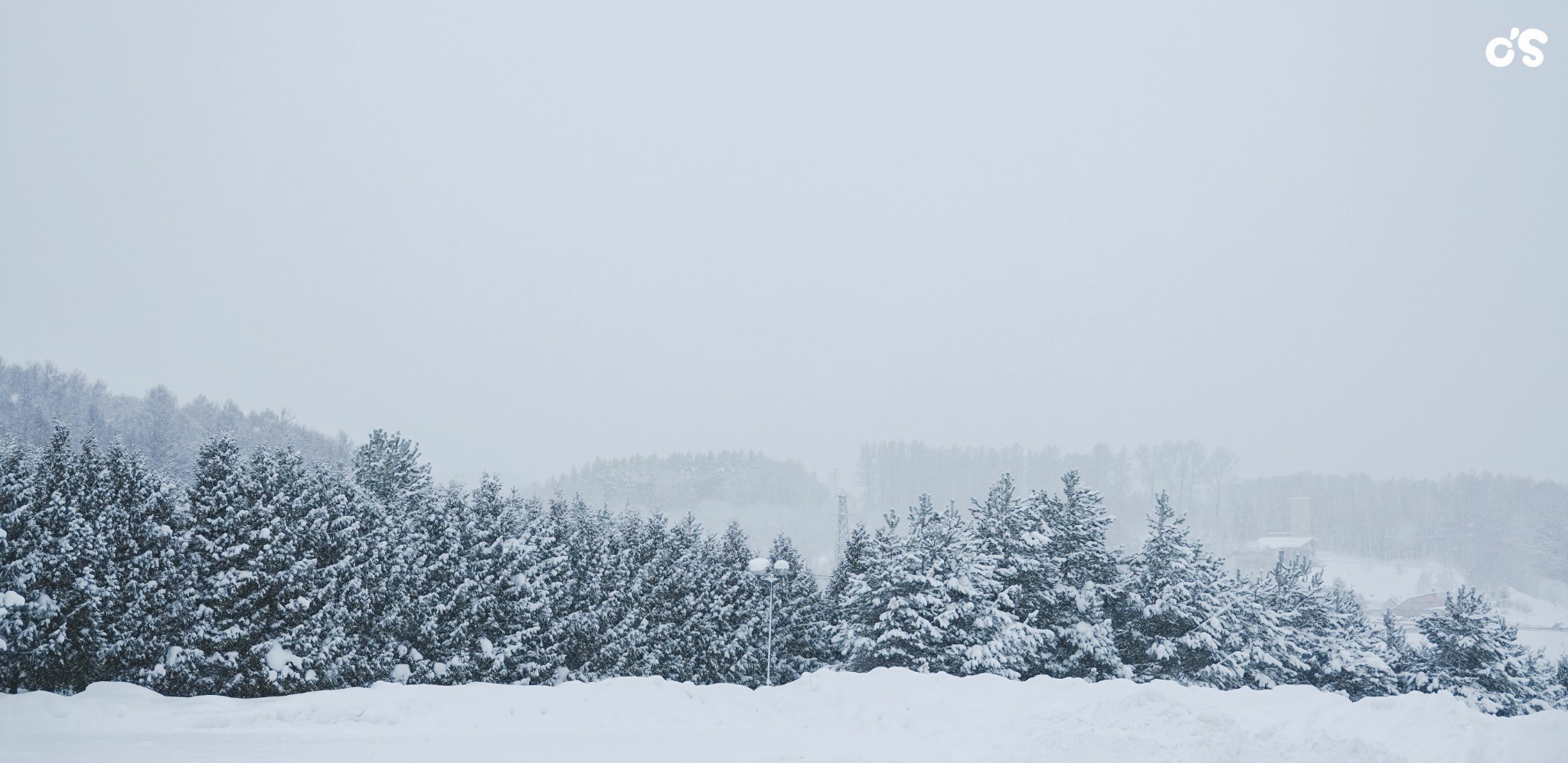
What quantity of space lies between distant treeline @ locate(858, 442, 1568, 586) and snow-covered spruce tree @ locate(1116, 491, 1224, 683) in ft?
97.6

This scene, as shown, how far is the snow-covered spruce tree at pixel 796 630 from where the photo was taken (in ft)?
124

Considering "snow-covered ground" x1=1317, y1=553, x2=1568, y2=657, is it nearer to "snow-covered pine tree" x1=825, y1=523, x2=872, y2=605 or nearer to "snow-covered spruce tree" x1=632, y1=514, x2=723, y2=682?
"snow-covered pine tree" x1=825, y1=523, x2=872, y2=605

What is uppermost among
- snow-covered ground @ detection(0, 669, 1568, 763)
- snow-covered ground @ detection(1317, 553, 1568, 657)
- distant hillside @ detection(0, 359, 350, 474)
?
distant hillside @ detection(0, 359, 350, 474)

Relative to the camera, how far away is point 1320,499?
104438mm

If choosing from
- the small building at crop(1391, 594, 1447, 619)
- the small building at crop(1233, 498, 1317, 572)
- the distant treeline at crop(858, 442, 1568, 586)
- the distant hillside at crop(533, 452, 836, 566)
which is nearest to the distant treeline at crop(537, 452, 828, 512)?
the distant hillside at crop(533, 452, 836, 566)

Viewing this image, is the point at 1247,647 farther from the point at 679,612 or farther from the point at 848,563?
the point at 679,612

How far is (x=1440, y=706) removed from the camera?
1456 centimetres

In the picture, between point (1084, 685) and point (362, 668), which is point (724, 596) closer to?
point (362, 668)

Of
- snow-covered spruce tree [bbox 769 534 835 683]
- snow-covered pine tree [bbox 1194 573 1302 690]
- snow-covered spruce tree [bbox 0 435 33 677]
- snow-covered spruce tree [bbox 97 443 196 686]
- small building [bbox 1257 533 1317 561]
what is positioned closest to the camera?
snow-covered spruce tree [bbox 0 435 33 677]

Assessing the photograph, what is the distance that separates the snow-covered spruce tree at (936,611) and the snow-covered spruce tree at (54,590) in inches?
839

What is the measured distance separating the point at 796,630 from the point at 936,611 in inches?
380

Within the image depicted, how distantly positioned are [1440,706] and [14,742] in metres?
21.0

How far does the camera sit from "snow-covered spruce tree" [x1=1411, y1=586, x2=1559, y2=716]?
2759cm

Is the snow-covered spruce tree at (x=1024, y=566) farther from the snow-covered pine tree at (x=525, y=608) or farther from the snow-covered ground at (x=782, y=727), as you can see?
the snow-covered pine tree at (x=525, y=608)
